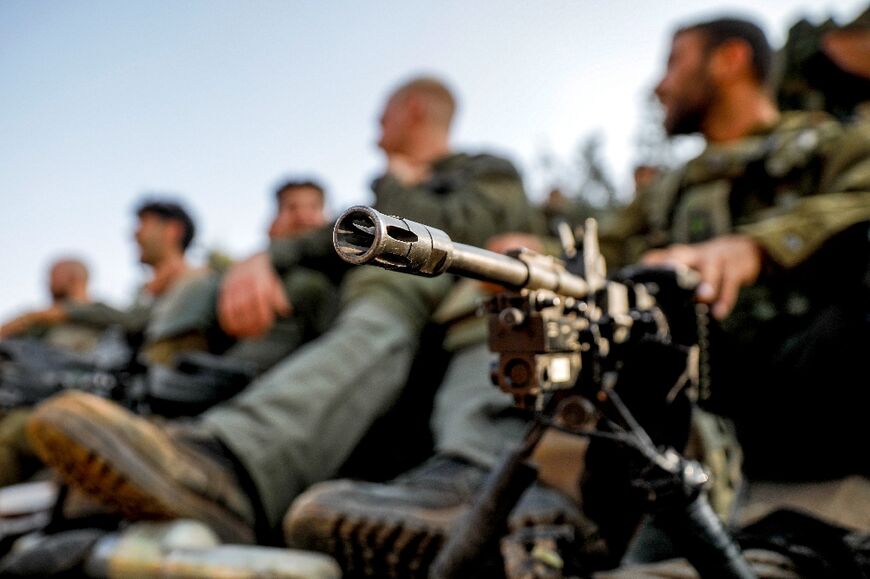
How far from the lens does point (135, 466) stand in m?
1.41

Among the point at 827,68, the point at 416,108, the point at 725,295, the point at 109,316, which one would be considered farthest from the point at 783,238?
the point at 109,316

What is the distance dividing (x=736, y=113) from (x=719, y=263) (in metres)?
1.54

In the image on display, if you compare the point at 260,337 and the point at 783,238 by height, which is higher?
the point at 783,238

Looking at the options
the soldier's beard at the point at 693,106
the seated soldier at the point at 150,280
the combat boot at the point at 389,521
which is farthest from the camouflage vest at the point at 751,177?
the seated soldier at the point at 150,280

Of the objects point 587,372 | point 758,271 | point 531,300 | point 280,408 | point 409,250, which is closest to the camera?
point 409,250

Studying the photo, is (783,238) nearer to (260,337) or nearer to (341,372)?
(341,372)

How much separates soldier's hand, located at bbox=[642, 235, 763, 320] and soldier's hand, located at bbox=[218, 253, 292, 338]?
1.63m

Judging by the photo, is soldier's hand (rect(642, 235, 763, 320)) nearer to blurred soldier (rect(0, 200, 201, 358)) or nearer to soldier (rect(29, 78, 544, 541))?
soldier (rect(29, 78, 544, 541))

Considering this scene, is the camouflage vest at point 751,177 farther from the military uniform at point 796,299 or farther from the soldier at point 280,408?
the soldier at point 280,408

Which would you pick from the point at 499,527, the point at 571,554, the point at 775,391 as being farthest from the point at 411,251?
the point at 775,391

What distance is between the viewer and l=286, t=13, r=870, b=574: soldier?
1.31 metres

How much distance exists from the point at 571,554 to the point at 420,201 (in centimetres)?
179

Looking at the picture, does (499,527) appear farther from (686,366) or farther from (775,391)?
(775,391)

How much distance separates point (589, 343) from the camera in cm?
89
